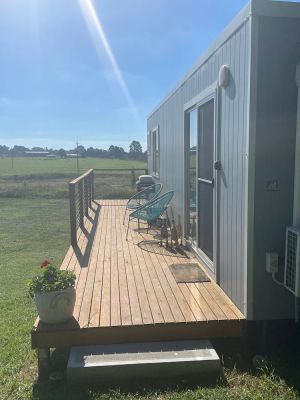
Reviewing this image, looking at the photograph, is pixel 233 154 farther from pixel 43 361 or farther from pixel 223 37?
pixel 43 361

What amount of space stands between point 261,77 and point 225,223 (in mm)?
1193

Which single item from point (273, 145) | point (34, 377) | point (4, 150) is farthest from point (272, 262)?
point (4, 150)

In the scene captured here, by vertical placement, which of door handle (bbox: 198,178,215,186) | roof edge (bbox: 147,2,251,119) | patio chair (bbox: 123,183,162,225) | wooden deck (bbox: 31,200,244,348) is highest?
roof edge (bbox: 147,2,251,119)

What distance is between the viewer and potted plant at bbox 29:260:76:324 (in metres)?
2.71

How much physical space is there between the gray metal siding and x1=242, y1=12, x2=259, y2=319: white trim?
28mm

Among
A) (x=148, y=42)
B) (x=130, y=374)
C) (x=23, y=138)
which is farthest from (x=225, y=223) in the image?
(x=23, y=138)

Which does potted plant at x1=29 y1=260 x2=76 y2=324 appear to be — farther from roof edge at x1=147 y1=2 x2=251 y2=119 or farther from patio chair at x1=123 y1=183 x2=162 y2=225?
patio chair at x1=123 y1=183 x2=162 y2=225

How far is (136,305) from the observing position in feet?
10.2

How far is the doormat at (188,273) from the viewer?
370 cm

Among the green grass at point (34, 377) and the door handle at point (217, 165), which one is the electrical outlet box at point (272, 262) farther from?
the door handle at point (217, 165)

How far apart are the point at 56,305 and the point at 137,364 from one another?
26.5 inches

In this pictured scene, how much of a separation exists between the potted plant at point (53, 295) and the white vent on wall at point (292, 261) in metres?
1.47

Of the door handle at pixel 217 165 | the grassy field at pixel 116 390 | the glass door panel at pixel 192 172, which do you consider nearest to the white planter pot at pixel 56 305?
the grassy field at pixel 116 390

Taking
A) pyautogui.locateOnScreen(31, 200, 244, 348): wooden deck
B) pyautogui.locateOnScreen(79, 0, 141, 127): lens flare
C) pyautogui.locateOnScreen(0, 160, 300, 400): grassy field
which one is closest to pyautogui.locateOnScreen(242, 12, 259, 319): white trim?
pyautogui.locateOnScreen(31, 200, 244, 348): wooden deck
